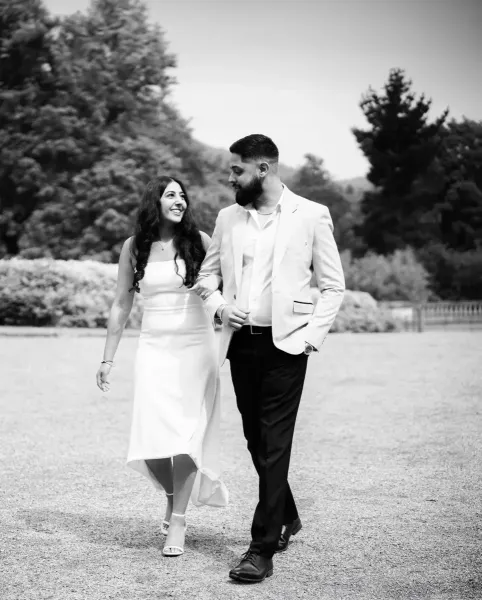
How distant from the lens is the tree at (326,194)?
73.1 metres

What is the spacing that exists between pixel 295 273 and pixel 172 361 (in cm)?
93

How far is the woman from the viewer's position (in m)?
4.93

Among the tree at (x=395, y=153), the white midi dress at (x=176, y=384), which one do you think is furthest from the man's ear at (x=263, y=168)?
the tree at (x=395, y=153)

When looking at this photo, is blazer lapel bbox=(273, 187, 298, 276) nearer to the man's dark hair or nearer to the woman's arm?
the man's dark hair

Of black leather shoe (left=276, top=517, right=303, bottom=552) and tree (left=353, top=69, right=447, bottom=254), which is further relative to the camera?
tree (left=353, top=69, right=447, bottom=254)

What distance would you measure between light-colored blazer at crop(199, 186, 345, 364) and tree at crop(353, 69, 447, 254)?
173ft

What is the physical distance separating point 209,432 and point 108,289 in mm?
20648

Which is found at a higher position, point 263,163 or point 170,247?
point 263,163

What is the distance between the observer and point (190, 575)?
4332mm

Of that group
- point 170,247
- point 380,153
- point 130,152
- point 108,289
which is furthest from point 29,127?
point 170,247

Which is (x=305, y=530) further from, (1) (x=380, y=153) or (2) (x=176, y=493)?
(1) (x=380, y=153)

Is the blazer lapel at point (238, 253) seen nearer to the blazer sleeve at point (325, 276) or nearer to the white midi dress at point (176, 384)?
the blazer sleeve at point (325, 276)

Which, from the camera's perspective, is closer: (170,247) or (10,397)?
(170,247)

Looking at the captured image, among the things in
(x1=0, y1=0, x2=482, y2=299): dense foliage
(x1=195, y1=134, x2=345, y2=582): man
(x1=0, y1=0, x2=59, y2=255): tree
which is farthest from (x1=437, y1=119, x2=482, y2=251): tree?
(x1=195, y1=134, x2=345, y2=582): man
